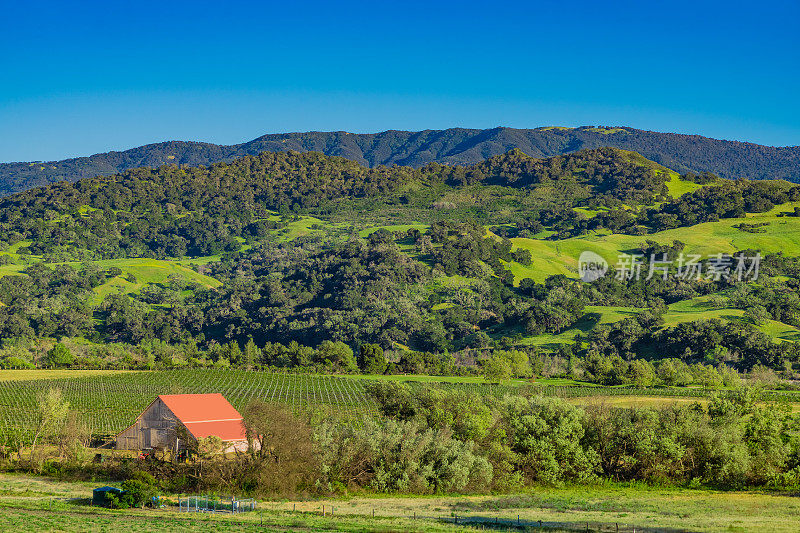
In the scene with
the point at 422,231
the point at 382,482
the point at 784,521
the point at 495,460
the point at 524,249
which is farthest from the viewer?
the point at 422,231

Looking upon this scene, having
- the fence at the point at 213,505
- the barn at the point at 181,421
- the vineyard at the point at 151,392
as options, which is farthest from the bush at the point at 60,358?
the fence at the point at 213,505

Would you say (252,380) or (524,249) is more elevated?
(524,249)

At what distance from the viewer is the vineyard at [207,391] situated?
210 ft

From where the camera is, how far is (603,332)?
4926 inches

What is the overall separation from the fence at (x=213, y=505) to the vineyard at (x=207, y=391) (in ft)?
72.2

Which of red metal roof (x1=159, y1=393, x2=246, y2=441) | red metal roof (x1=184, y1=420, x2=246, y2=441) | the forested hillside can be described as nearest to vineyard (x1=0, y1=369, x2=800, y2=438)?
red metal roof (x1=159, y1=393, x2=246, y2=441)

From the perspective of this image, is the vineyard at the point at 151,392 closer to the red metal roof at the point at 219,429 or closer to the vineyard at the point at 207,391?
the vineyard at the point at 207,391

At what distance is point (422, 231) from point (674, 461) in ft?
514

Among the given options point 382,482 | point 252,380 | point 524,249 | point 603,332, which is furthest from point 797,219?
point 382,482

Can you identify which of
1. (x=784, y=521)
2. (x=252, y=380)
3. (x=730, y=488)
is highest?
(x=784, y=521)

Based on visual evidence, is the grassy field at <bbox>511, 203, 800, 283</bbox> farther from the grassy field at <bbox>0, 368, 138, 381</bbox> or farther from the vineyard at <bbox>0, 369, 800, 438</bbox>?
the grassy field at <bbox>0, 368, 138, 381</bbox>

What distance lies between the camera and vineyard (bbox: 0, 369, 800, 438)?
63969 mm

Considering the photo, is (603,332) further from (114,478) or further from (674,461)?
(114,478)

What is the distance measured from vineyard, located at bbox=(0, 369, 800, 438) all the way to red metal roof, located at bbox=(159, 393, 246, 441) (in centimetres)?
770
